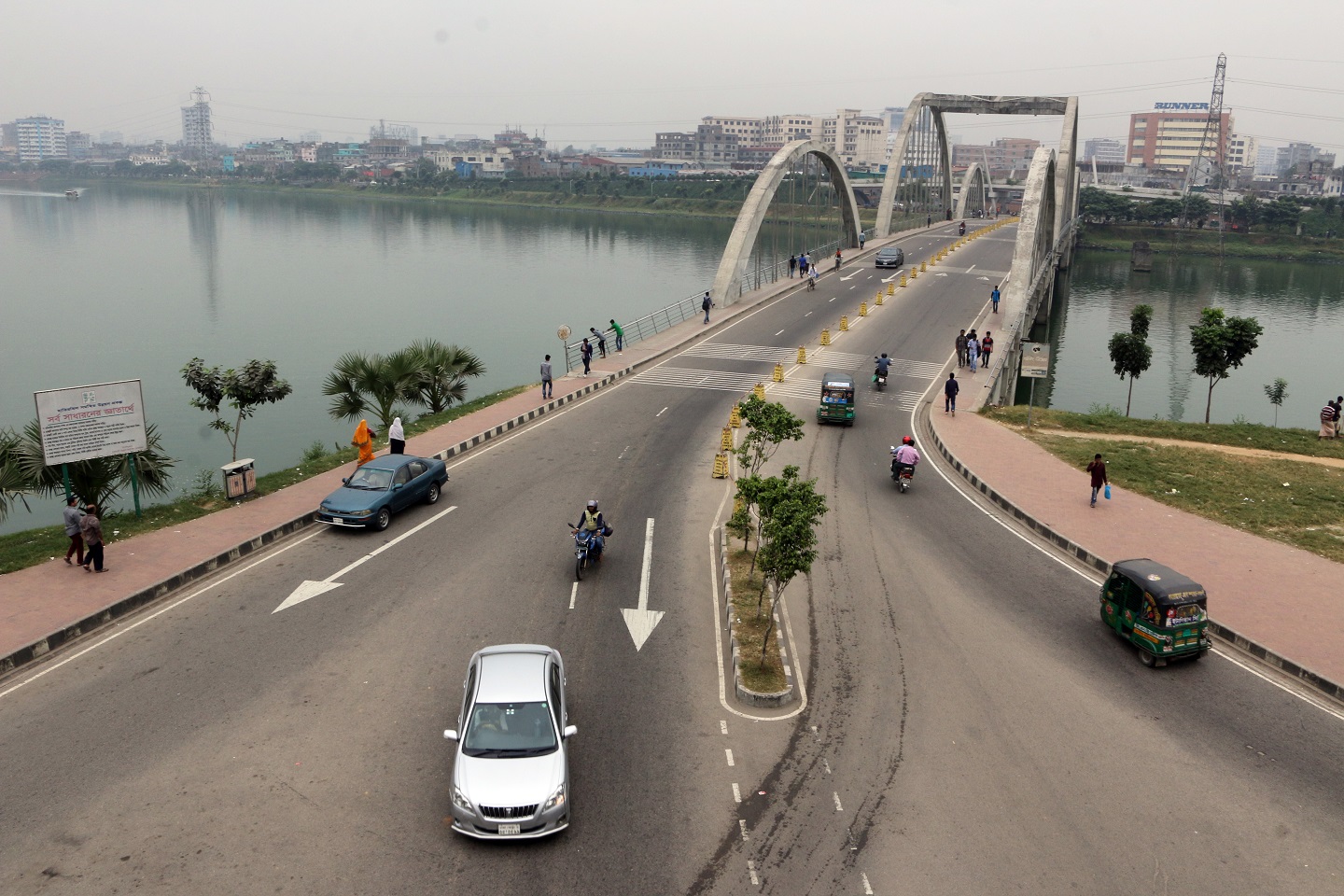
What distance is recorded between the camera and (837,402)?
2978cm

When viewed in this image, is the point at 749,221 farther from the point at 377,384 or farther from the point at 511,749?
the point at 511,749

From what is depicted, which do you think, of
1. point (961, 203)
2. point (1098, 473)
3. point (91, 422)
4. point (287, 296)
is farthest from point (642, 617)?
point (961, 203)

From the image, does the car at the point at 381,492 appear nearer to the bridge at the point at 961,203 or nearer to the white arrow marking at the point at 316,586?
the white arrow marking at the point at 316,586

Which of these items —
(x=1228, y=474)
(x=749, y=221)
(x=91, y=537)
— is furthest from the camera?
(x=749, y=221)

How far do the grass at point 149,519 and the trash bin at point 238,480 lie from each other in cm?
21

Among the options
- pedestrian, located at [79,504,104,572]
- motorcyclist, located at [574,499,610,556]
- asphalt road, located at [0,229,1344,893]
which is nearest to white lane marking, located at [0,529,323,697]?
asphalt road, located at [0,229,1344,893]

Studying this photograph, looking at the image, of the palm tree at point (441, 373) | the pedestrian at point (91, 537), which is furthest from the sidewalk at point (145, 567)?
the palm tree at point (441, 373)

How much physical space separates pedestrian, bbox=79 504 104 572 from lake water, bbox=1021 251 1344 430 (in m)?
41.3

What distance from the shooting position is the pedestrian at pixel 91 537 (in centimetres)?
1697

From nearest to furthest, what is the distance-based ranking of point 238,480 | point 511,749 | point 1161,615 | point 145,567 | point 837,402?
1. point 511,749
2. point 1161,615
3. point 145,567
4. point 238,480
5. point 837,402

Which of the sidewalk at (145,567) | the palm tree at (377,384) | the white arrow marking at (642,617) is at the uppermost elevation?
the palm tree at (377,384)

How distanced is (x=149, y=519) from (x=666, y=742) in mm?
13401

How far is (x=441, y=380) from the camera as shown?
31438mm

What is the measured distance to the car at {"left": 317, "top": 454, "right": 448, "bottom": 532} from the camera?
774 inches
